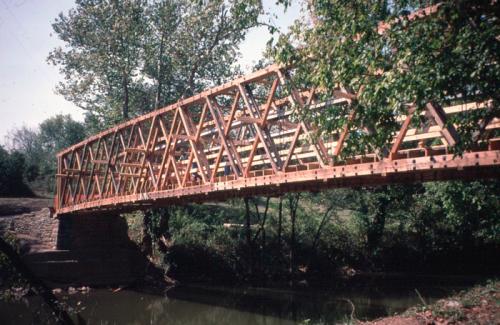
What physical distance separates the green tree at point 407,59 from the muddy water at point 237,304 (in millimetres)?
10594

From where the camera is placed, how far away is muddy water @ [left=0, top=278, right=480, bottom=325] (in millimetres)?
17000

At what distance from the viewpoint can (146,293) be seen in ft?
71.8

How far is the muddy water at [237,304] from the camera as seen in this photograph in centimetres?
1700

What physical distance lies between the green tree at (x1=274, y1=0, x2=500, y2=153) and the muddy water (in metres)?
10.6

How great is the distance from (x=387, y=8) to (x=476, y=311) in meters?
7.39

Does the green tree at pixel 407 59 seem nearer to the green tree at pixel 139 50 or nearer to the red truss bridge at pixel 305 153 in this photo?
the red truss bridge at pixel 305 153

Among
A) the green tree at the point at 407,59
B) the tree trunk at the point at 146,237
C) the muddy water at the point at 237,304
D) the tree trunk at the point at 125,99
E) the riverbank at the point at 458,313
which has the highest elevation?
the tree trunk at the point at 125,99

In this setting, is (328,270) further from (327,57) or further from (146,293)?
(327,57)

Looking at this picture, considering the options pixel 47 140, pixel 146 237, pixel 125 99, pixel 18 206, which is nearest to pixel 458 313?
pixel 146 237

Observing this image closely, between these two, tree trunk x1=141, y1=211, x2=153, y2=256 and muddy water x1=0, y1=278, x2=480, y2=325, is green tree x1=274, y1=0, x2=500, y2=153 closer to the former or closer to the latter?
muddy water x1=0, y1=278, x2=480, y2=325

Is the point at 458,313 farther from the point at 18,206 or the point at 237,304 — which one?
the point at 18,206

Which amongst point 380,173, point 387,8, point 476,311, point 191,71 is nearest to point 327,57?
point 387,8

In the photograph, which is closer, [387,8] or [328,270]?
[387,8]

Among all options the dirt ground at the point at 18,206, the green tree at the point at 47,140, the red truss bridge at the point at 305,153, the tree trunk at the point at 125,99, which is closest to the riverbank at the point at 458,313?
the red truss bridge at the point at 305,153
